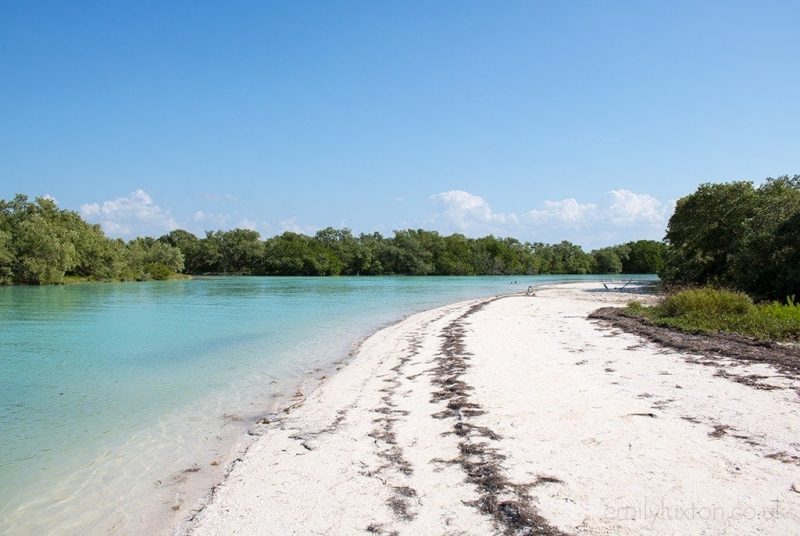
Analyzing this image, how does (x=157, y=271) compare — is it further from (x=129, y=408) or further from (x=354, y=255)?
(x=129, y=408)

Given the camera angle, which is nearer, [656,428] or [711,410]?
[656,428]

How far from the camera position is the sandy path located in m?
4.24

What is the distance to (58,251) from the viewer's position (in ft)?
214

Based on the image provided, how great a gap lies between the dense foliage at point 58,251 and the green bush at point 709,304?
7104 centimetres

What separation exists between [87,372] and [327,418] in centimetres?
825

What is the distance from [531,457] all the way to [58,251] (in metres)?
75.2

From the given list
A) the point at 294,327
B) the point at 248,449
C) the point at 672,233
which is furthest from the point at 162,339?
the point at 672,233

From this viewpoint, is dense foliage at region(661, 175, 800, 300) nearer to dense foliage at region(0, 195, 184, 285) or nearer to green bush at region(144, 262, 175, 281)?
dense foliage at region(0, 195, 184, 285)

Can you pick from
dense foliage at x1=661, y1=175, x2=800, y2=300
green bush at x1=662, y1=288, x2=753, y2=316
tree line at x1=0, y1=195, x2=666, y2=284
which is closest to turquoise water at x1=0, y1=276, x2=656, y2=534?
green bush at x1=662, y1=288, x2=753, y2=316

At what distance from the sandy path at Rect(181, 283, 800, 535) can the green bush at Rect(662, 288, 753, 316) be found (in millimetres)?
6894

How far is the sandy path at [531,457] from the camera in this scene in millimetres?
4238

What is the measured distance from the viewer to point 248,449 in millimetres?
6816

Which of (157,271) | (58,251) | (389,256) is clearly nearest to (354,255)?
(389,256)

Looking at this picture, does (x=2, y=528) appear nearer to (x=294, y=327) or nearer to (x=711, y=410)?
(x=711, y=410)
